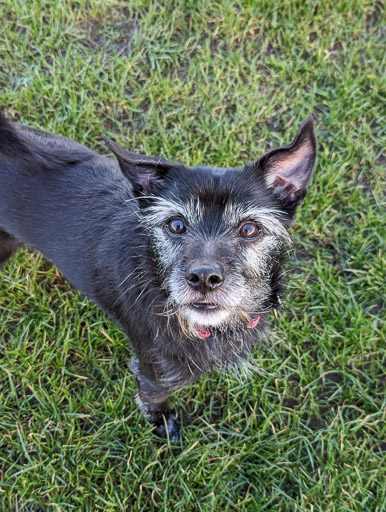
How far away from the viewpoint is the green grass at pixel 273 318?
10.8 ft

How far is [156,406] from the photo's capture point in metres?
3.30

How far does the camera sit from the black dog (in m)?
2.43

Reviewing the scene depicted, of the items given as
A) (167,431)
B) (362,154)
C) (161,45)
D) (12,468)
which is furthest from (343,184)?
(12,468)

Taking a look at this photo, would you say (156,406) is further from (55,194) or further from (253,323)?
(55,194)

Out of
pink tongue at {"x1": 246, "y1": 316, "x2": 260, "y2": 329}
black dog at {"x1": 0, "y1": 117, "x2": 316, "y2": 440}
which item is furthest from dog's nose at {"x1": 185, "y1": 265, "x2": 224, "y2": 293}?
pink tongue at {"x1": 246, "y1": 316, "x2": 260, "y2": 329}

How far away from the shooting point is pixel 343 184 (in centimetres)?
423

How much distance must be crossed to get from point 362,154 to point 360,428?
242cm

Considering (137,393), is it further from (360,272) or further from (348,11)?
(348,11)

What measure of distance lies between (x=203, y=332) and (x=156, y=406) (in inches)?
37.2

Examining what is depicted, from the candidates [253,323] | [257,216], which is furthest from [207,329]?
[257,216]

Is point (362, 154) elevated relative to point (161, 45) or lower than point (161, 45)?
lower

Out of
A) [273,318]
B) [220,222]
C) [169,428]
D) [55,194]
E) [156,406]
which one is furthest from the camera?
[273,318]

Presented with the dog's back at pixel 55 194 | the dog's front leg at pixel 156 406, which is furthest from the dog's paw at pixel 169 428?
the dog's back at pixel 55 194

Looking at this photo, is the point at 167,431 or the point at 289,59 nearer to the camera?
the point at 167,431
